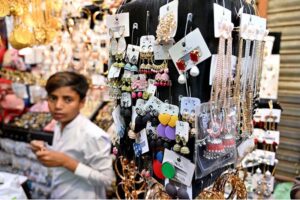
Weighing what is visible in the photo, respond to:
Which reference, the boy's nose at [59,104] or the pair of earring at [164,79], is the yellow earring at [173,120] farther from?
the boy's nose at [59,104]

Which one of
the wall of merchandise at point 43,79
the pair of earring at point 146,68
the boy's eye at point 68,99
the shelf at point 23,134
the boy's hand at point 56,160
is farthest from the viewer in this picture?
the shelf at point 23,134

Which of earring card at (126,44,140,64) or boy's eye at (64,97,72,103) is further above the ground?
earring card at (126,44,140,64)

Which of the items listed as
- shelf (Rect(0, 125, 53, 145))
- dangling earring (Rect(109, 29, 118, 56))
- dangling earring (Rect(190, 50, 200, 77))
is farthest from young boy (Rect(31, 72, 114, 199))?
dangling earring (Rect(190, 50, 200, 77))

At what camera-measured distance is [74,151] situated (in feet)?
4.83

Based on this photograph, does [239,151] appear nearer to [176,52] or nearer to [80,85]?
[176,52]

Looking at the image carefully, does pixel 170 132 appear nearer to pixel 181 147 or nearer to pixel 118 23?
pixel 181 147

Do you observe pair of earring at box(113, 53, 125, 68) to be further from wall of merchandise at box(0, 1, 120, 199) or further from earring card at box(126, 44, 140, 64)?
wall of merchandise at box(0, 1, 120, 199)

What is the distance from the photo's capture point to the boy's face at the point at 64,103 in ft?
4.82

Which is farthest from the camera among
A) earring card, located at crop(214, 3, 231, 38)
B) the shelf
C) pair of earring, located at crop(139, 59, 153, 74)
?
the shelf

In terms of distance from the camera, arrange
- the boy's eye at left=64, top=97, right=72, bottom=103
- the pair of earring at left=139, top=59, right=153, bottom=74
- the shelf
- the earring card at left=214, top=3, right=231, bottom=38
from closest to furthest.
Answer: the earring card at left=214, top=3, right=231, bottom=38
the pair of earring at left=139, top=59, right=153, bottom=74
the boy's eye at left=64, top=97, right=72, bottom=103
the shelf

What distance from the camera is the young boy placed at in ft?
4.57

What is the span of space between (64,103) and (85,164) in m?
0.34

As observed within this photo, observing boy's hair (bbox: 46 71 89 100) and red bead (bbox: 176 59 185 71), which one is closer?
red bead (bbox: 176 59 185 71)

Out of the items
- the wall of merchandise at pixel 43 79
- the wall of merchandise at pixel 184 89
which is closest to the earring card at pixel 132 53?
the wall of merchandise at pixel 184 89
